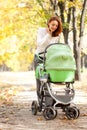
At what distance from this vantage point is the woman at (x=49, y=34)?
8375 millimetres

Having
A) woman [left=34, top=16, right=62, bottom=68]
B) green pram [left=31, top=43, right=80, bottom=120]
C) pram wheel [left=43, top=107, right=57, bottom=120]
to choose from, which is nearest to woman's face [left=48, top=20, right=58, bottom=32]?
woman [left=34, top=16, right=62, bottom=68]

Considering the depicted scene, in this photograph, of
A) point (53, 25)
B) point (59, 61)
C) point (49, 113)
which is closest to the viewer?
point (49, 113)

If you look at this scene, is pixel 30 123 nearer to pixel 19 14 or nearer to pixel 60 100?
pixel 60 100

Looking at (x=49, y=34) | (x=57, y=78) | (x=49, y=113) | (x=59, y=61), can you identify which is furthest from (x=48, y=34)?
(x=49, y=113)

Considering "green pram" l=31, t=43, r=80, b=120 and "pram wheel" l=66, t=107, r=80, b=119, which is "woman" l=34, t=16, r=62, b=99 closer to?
"green pram" l=31, t=43, r=80, b=120

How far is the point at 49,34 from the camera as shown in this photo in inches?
332

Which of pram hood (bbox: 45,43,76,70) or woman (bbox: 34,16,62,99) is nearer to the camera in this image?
pram hood (bbox: 45,43,76,70)

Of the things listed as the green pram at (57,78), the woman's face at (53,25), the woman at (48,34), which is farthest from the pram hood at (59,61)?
the woman's face at (53,25)

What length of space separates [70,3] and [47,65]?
12965 mm

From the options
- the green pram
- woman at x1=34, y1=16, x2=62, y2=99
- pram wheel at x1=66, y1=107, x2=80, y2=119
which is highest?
woman at x1=34, y1=16, x2=62, y2=99

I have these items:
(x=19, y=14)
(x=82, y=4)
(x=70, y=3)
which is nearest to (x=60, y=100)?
(x=70, y=3)

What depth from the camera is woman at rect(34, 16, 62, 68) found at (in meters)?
8.38

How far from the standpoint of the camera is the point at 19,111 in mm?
9297

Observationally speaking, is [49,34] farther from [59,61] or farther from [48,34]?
[59,61]
